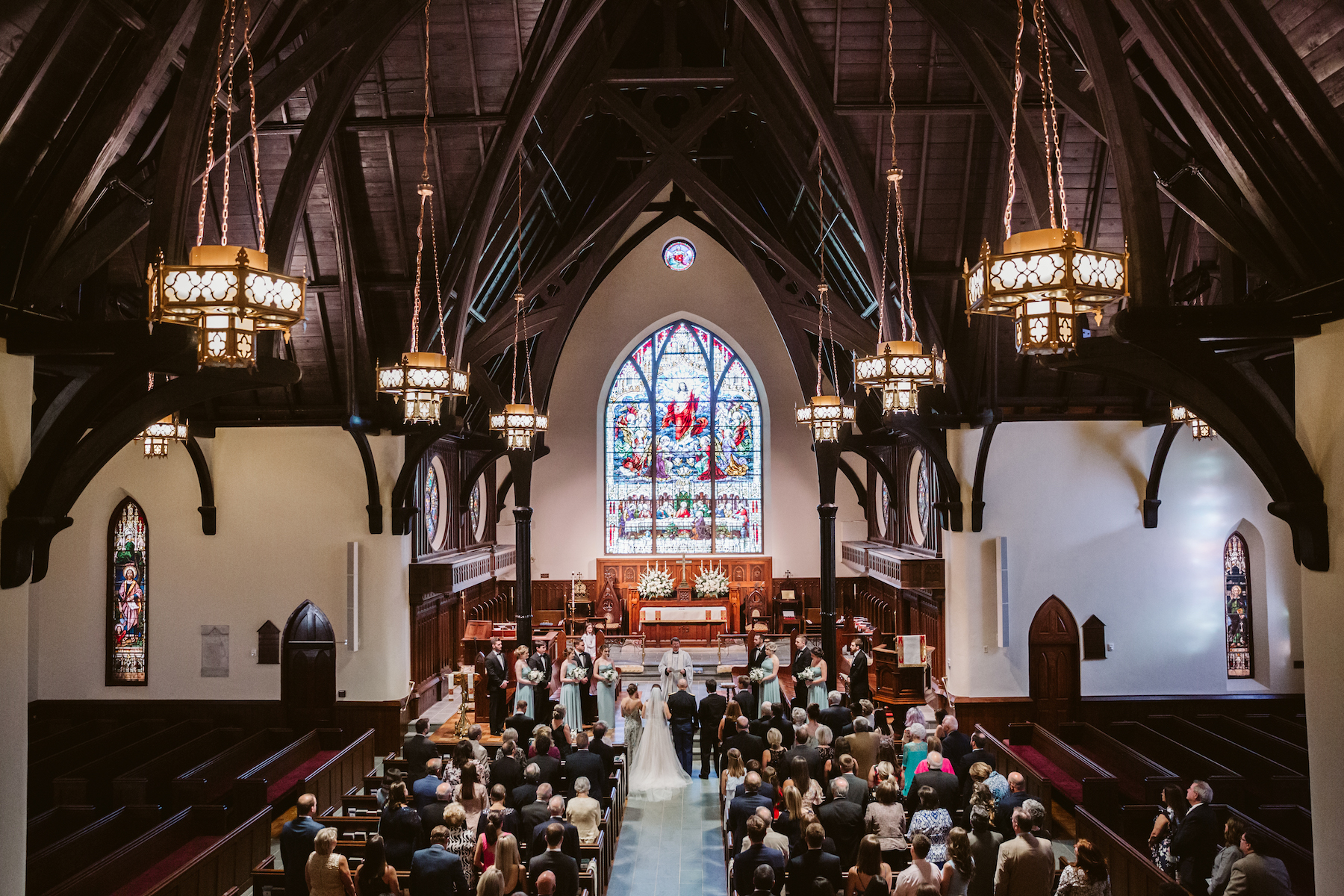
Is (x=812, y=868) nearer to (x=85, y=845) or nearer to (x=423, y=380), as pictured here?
(x=423, y=380)

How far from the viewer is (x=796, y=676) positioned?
14.9 m

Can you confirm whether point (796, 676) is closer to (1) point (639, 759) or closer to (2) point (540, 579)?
(1) point (639, 759)

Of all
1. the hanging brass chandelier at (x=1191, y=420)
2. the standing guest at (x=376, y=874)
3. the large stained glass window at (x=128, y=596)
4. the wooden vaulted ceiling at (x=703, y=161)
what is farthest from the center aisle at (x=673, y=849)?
the large stained glass window at (x=128, y=596)

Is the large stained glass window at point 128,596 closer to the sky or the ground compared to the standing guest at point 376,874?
closer to the sky

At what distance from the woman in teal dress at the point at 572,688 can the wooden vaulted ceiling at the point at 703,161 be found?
4805 mm

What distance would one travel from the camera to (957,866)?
6.73 m

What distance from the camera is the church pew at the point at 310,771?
1055cm

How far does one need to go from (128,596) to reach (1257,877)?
16.1 m

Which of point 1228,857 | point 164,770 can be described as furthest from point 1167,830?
point 164,770

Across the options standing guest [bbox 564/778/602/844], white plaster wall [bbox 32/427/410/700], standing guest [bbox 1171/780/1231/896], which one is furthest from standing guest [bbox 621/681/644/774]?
standing guest [bbox 1171/780/1231/896]

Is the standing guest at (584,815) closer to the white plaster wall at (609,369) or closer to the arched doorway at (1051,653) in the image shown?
the arched doorway at (1051,653)

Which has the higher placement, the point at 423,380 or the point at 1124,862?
the point at 423,380

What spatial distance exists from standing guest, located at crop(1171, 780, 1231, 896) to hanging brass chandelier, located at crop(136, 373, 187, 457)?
12273 mm

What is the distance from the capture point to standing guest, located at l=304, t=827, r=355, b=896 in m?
7.19
